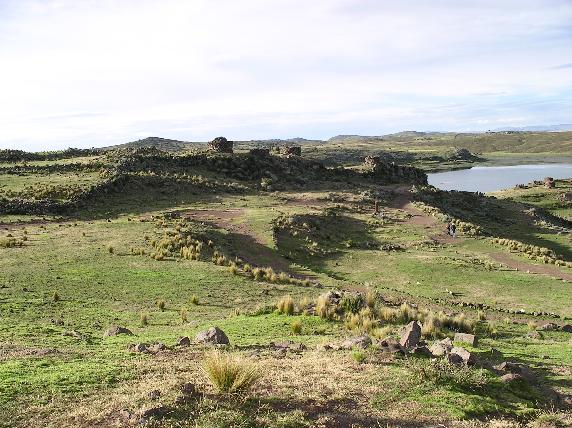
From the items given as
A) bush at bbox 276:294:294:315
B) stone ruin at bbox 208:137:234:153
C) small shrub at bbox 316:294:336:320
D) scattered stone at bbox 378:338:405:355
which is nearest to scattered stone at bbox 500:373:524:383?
scattered stone at bbox 378:338:405:355

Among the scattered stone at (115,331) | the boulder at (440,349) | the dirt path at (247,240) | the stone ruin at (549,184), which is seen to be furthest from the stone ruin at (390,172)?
the boulder at (440,349)

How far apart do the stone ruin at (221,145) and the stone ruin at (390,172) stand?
702 inches

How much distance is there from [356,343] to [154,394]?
5.00m

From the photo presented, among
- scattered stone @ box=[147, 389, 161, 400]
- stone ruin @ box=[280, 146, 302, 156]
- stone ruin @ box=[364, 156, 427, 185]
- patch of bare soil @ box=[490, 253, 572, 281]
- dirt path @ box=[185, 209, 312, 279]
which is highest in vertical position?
stone ruin @ box=[280, 146, 302, 156]

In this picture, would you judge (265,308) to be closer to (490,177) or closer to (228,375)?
(228,375)

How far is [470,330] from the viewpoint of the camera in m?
15.7

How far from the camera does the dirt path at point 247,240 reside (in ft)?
94.6

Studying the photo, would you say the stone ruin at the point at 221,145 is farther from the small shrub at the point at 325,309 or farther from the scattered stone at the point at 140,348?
the scattered stone at the point at 140,348

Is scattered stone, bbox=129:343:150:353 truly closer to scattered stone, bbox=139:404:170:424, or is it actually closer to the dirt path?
scattered stone, bbox=139:404:170:424

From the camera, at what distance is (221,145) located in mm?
65062

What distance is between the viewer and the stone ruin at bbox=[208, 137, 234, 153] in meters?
64.7

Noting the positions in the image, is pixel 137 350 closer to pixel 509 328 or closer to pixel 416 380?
pixel 416 380

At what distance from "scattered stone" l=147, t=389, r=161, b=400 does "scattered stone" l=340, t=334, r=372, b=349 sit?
4604 millimetres

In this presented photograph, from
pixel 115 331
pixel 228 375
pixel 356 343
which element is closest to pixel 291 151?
pixel 115 331
